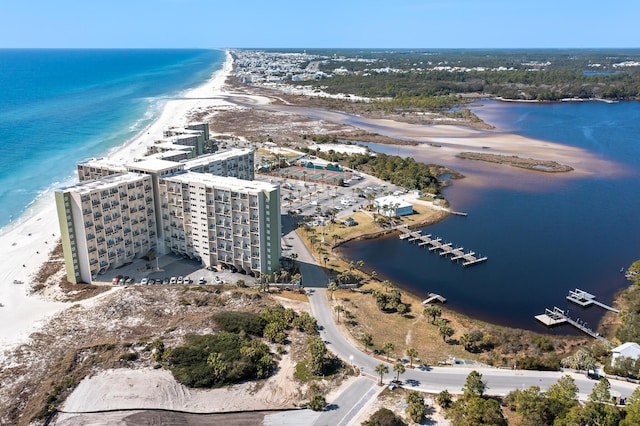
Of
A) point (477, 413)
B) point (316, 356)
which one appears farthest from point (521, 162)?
point (477, 413)

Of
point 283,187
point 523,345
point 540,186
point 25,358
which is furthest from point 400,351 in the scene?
point 540,186

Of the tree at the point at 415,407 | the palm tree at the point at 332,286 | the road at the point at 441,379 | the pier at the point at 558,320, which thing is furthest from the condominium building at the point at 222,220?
the pier at the point at 558,320

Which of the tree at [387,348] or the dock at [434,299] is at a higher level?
the tree at [387,348]

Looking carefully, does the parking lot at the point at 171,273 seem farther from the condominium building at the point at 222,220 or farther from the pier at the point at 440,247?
the pier at the point at 440,247

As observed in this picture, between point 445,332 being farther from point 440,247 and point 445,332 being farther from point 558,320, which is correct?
point 440,247

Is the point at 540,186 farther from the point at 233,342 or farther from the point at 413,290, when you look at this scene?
the point at 233,342

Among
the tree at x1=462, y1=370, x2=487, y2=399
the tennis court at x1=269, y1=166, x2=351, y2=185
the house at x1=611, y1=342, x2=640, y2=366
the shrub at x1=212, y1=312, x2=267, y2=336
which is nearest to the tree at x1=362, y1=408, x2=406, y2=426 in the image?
the tree at x1=462, y1=370, x2=487, y2=399
